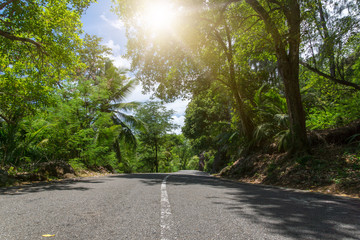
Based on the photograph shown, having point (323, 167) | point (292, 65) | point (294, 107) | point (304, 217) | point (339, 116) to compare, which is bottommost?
point (304, 217)

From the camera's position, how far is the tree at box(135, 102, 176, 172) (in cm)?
3375

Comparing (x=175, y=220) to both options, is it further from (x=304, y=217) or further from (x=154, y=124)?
(x=154, y=124)

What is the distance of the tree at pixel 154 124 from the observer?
3375cm

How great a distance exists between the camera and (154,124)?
33844 millimetres

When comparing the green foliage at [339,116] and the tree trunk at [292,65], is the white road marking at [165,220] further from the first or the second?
the green foliage at [339,116]

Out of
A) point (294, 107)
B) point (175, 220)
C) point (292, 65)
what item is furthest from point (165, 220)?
point (292, 65)

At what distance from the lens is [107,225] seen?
259cm

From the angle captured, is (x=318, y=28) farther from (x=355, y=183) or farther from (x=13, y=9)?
(x=13, y=9)

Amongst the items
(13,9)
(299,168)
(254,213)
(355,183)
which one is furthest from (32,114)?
(355,183)

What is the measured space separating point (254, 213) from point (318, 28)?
7.62m

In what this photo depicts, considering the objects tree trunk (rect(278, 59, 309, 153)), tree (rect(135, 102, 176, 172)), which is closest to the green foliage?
tree trunk (rect(278, 59, 309, 153))

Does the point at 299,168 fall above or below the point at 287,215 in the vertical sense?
above

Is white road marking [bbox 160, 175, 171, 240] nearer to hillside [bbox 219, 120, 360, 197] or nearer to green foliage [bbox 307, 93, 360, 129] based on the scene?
hillside [bbox 219, 120, 360, 197]

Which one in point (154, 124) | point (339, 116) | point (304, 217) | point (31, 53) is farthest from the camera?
point (154, 124)
